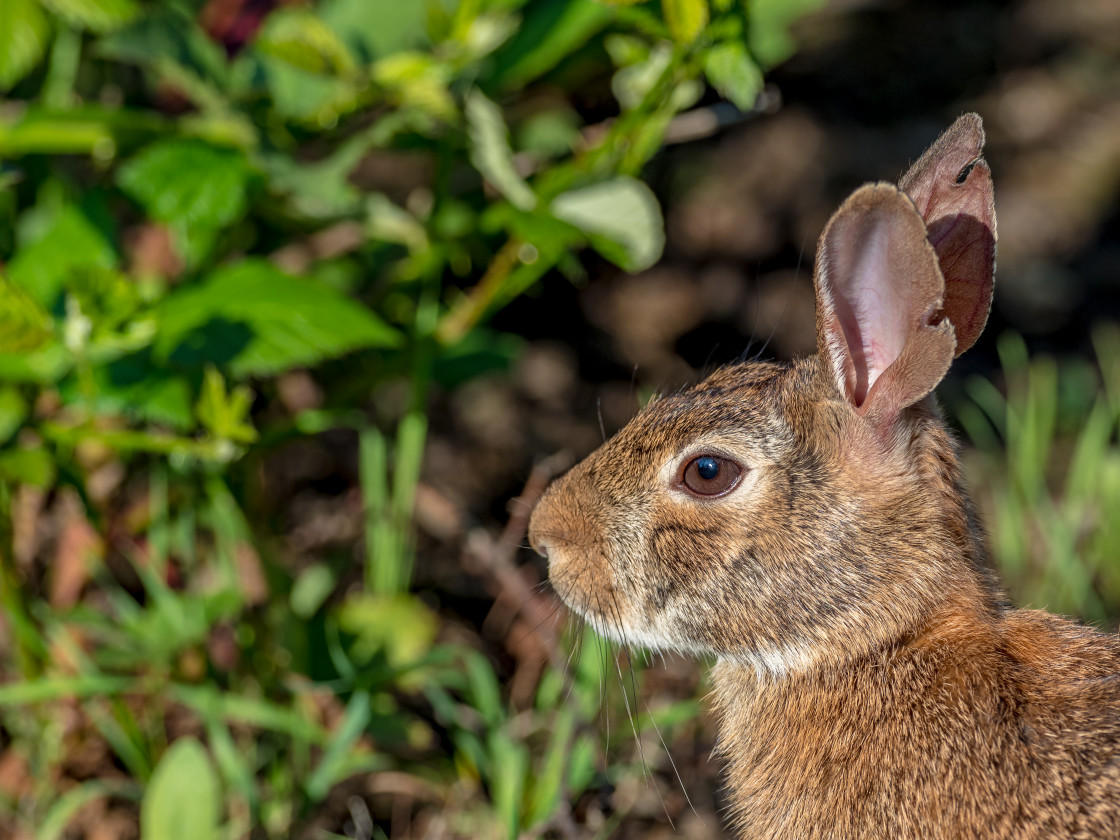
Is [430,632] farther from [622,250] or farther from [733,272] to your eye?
[733,272]

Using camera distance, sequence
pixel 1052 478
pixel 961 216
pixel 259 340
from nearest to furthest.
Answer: pixel 961 216 < pixel 259 340 < pixel 1052 478

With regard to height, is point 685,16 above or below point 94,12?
above

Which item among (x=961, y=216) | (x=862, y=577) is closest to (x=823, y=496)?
(x=862, y=577)

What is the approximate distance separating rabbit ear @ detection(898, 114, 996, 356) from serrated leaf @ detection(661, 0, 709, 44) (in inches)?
19.3

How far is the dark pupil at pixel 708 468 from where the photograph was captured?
223 centimetres

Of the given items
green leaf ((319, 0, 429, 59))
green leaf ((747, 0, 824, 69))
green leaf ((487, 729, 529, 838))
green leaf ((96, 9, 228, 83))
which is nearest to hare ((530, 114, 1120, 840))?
green leaf ((487, 729, 529, 838))

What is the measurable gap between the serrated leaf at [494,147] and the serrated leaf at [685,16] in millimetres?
521

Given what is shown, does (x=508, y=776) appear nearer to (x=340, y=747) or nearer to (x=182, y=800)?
(x=340, y=747)

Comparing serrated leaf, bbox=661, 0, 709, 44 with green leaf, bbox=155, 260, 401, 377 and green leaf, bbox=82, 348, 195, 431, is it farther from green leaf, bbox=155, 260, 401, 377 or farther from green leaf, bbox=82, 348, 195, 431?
green leaf, bbox=82, 348, 195, 431

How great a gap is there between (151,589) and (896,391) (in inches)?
74.4

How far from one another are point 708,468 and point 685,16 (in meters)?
0.85

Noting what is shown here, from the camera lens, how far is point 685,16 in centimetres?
221

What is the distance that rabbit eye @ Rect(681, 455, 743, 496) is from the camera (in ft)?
7.29

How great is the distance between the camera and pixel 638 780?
277 centimetres
